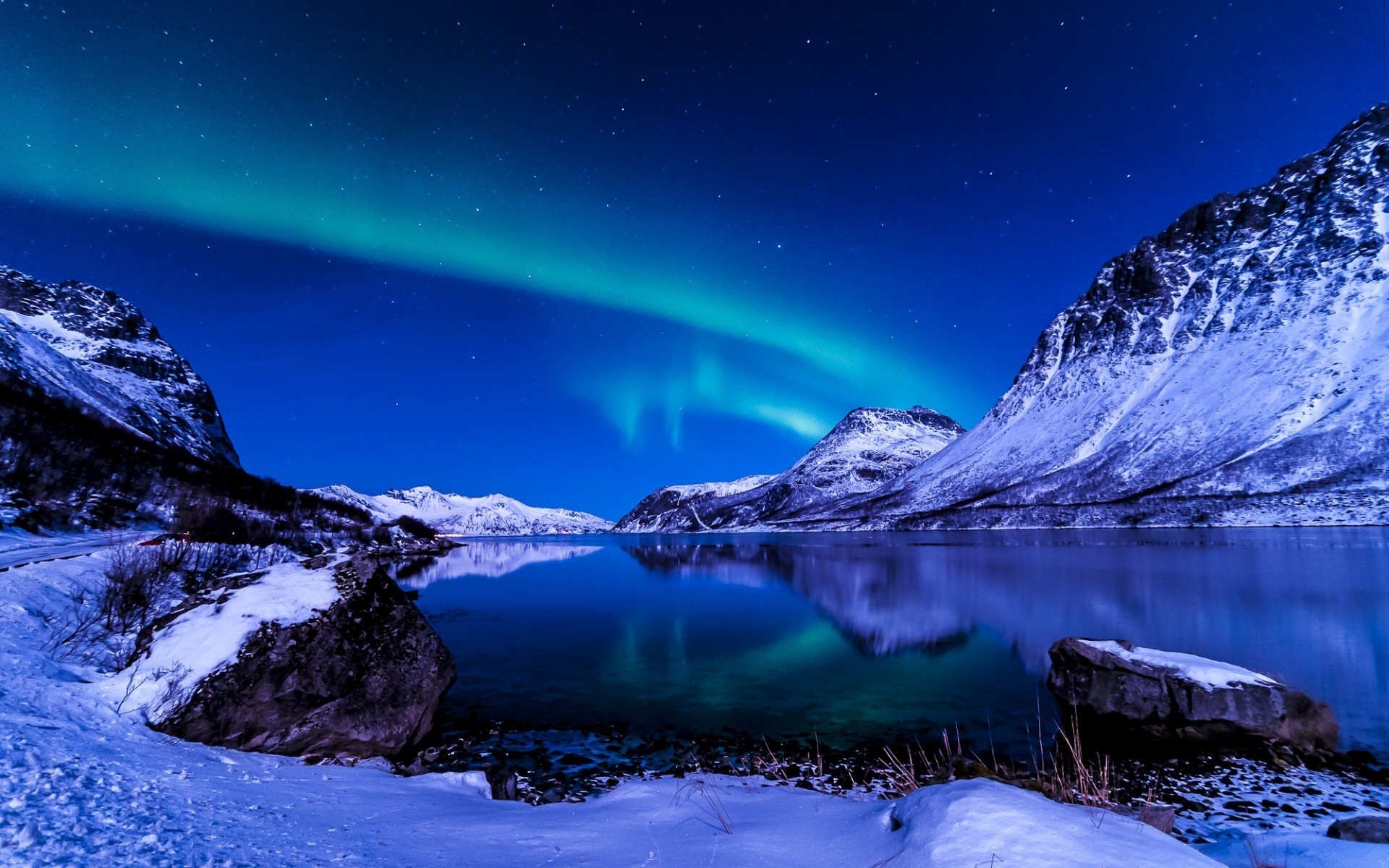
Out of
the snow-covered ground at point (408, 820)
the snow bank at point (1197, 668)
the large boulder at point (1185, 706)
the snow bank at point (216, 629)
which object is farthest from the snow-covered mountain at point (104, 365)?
the snow bank at point (1197, 668)

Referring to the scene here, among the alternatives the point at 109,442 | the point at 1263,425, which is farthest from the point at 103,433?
the point at 1263,425

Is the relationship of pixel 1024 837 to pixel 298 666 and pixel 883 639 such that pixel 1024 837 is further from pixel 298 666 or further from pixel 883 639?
pixel 883 639

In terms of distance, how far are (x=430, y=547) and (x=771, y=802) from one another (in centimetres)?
12414

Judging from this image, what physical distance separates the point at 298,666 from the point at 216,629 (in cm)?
207

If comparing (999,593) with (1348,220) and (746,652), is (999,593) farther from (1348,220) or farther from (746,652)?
(1348,220)

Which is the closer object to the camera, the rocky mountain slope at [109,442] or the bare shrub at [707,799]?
the bare shrub at [707,799]

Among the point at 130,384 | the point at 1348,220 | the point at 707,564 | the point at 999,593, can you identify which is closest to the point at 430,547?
the point at 707,564

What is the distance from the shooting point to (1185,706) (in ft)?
47.2

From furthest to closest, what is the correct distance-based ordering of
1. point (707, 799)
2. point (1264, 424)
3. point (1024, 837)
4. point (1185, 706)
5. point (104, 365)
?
point (104, 365), point (1264, 424), point (1185, 706), point (707, 799), point (1024, 837)

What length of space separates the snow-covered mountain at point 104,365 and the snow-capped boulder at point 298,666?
305 feet

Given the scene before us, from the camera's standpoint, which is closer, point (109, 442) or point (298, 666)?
point (298, 666)

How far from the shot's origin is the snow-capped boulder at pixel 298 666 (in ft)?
35.1

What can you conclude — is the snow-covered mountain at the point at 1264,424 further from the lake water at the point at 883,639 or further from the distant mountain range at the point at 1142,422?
the lake water at the point at 883,639

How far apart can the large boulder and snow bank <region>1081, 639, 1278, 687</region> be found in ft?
0.06
